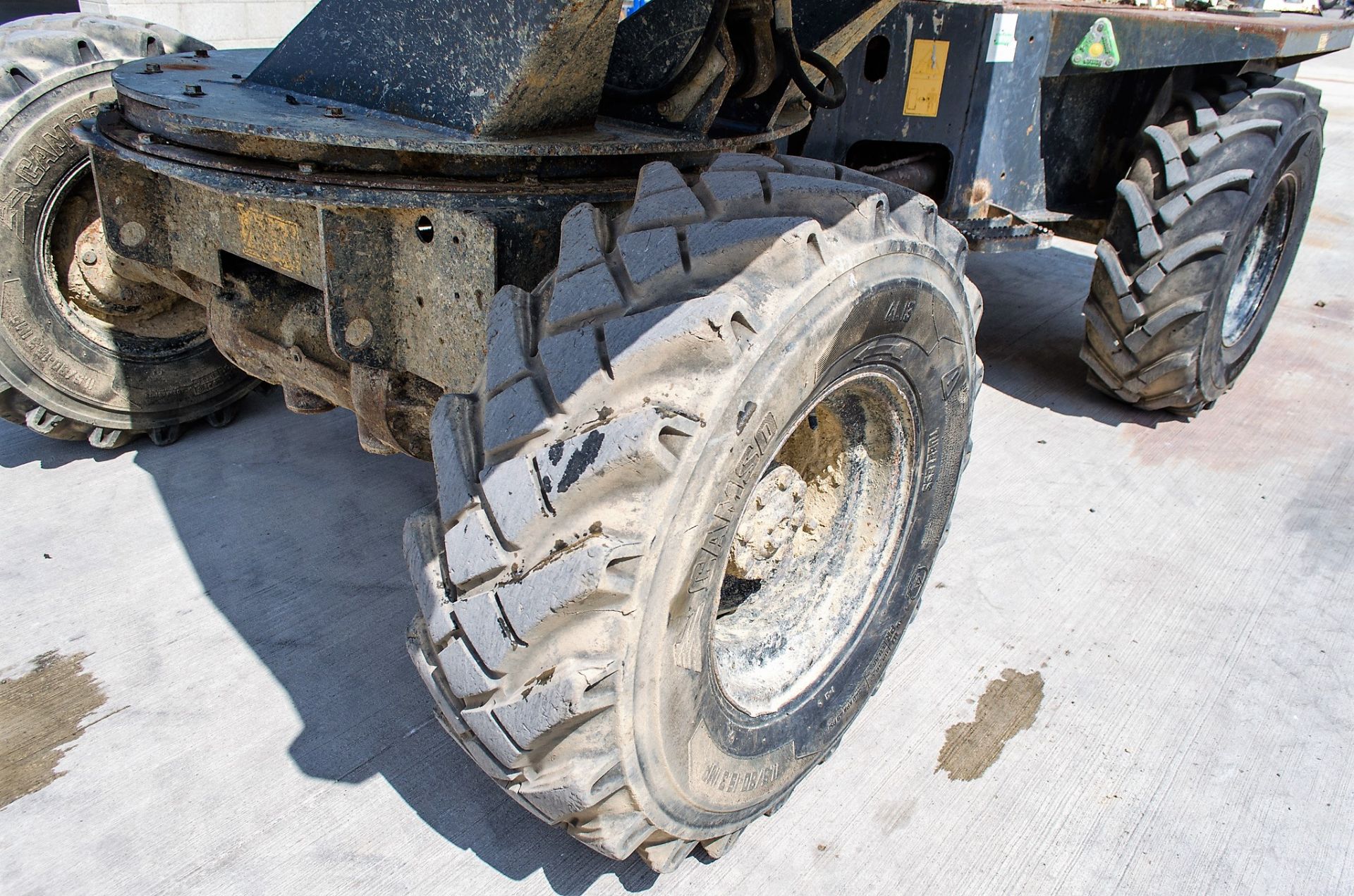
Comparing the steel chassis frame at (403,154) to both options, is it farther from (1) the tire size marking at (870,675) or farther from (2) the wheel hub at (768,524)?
(1) the tire size marking at (870,675)

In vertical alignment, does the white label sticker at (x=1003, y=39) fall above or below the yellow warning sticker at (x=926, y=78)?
above

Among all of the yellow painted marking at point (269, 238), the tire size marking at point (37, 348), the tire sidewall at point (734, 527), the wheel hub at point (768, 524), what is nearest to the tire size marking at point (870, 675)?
the tire sidewall at point (734, 527)

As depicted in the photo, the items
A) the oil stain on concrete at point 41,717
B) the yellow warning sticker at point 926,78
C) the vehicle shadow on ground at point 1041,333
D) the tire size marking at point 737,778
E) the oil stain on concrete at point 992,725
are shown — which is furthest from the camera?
the vehicle shadow on ground at point 1041,333

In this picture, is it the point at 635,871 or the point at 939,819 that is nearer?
the point at 635,871

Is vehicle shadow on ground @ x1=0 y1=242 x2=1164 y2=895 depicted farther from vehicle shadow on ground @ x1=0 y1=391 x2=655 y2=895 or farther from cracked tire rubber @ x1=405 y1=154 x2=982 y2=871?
cracked tire rubber @ x1=405 y1=154 x2=982 y2=871

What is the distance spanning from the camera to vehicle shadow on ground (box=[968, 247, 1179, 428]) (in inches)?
171

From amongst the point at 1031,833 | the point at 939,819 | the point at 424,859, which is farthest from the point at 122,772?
the point at 1031,833

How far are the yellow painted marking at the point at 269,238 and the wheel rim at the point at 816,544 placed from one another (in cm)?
110

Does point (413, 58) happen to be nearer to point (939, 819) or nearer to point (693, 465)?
point (693, 465)

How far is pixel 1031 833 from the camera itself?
226cm

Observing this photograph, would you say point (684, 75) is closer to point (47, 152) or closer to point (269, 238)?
point (269, 238)

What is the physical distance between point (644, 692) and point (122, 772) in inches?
57.2

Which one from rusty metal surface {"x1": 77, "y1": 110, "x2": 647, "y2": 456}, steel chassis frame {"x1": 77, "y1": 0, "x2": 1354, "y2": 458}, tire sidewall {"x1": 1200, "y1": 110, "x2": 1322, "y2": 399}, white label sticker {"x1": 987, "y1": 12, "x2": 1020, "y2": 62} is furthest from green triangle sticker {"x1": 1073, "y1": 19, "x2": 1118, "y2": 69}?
rusty metal surface {"x1": 77, "y1": 110, "x2": 647, "y2": 456}

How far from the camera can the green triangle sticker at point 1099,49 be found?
3.44 m
